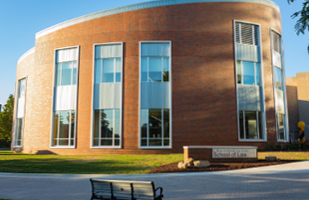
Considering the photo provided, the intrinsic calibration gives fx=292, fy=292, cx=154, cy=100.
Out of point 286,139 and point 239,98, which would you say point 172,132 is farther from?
point 286,139

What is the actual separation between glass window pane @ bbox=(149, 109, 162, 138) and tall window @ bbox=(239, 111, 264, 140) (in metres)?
6.39

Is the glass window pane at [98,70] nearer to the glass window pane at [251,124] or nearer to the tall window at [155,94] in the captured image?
the tall window at [155,94]

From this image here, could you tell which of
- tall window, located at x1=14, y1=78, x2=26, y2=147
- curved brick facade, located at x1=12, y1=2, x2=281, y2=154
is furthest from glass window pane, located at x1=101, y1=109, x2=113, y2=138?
tall window, located at x1=14, y1=78, x2=26, y2=147

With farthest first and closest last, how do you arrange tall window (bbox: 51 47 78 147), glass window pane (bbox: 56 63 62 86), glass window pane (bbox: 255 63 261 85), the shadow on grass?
glass window pane (bbox: 56 63 62 86), glass window pane (bbox: 255 63 261 85), tall window (bbox: 51 47 78 147), the shadow on grass

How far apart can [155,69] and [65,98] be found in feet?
26.4

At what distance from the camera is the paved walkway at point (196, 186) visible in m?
8.48

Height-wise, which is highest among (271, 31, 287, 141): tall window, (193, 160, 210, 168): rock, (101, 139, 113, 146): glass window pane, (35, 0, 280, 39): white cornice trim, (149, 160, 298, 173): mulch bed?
(35, 0, 280, 39): white cornice trim

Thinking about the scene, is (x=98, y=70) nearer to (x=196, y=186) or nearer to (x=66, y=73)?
(x=66, y=73)

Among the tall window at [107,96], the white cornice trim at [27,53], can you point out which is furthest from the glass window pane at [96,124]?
the white cornice trim at [27,53]

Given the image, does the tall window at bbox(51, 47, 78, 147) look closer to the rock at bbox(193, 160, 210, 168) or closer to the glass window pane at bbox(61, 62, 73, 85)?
the glass window pane at bbox(61, 62, 73, 85)

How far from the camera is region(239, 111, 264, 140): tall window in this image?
2298 centimetres

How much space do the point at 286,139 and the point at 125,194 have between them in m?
22.4

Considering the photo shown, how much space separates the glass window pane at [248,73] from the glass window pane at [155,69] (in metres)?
6.96

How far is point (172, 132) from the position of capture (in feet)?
72.5
